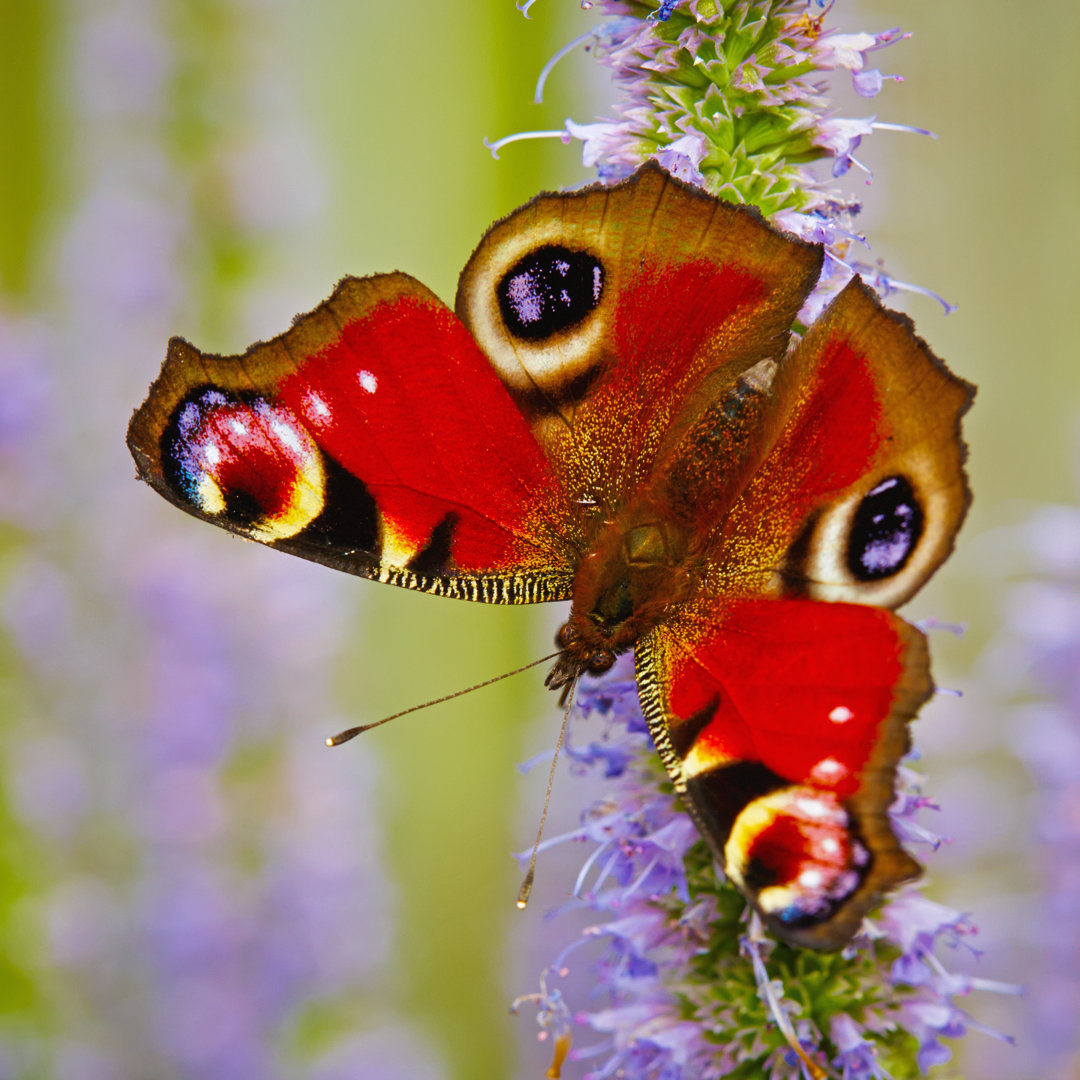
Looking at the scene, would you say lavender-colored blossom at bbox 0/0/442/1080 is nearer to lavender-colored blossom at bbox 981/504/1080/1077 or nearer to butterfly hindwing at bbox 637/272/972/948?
lavender-colored blossom at bbox 981/504/1080/1077

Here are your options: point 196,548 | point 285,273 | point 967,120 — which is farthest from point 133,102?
point 967,120

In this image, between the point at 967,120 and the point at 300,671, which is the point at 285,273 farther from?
the point at 967,120

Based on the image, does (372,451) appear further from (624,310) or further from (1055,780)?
(1055,780)

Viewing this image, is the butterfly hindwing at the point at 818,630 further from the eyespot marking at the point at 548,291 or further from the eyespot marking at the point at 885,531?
the eyespot marking at the point at 548,291

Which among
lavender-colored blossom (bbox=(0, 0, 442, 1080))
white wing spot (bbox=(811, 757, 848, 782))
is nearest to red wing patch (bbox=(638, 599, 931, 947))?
white wing spot (bbox=(811, 757, 848, 782))

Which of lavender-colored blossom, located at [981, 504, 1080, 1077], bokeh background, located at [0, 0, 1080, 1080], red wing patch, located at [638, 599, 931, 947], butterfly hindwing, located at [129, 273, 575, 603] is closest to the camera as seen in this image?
red wing patch, located at [638, 599, 931, 947]
